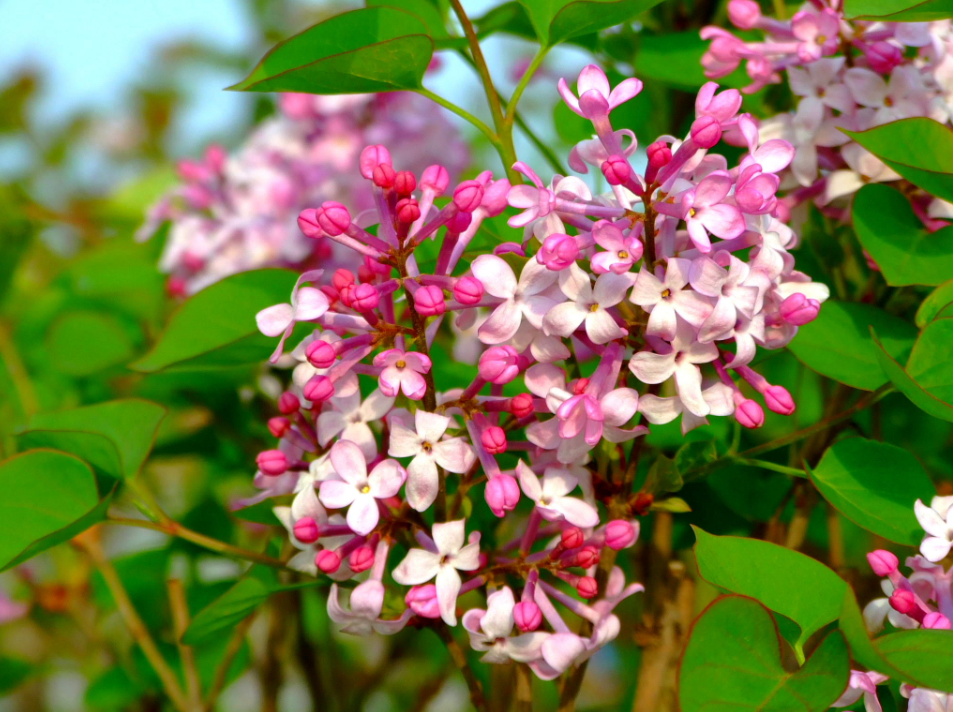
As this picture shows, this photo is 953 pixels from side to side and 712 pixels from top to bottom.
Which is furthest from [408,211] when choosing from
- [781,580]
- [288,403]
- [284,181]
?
[284,181]

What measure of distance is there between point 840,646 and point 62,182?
201 cm

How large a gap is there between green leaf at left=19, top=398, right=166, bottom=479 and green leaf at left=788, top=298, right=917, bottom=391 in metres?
0.44

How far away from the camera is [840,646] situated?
17.9 inches

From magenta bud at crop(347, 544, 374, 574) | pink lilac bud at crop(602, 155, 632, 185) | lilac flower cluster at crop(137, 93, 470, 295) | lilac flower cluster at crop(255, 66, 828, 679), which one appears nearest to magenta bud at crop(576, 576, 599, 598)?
lilac flower cluster at crop(255, 66, 828, 679)

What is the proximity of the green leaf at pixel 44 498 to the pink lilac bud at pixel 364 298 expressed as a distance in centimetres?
23

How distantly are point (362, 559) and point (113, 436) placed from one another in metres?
0.24

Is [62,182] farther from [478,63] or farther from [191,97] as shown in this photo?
[478,63]

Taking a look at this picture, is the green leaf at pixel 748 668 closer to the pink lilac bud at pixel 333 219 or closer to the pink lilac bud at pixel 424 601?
the pink lilac bud at pixel 424 601

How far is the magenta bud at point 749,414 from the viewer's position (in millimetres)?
523

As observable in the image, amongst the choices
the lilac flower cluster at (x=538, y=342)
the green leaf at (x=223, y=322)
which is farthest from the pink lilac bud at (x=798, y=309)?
the green leaf at (x=223, y=322)

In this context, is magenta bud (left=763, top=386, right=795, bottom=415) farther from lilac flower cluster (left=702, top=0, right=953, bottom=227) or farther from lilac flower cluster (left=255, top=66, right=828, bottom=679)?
lilac flower cluster (left=702, top=0, right=953, bottom=227)

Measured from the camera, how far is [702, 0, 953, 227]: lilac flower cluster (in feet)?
2.06

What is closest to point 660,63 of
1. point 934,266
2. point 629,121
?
point 629,121

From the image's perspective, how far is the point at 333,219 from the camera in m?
0.50
